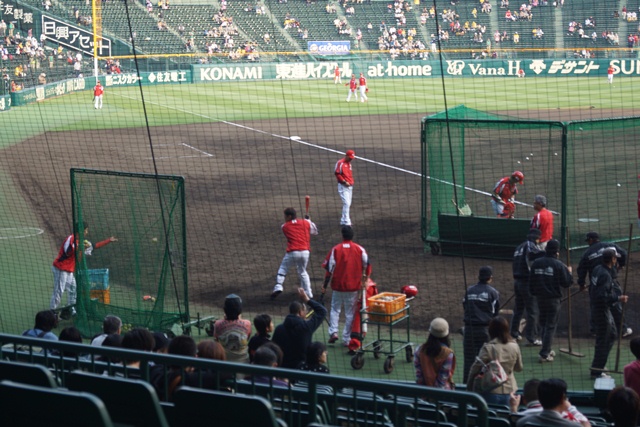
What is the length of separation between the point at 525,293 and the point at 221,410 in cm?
671

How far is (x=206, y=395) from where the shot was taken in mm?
4449

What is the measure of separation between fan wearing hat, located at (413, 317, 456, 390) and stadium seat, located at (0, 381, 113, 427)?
371 centimetres

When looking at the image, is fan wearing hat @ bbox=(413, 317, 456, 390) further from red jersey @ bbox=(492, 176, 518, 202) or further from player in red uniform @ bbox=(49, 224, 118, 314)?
red jersey @ bbox=(492, 176, 518, 202)

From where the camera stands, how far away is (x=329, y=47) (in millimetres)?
51469

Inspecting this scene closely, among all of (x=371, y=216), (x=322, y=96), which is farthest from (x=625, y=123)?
(x=322, y=96)

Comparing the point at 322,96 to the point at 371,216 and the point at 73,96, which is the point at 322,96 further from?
the point at 371,216

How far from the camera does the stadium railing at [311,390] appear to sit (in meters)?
4.78

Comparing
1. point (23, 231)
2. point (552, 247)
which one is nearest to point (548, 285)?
Answer: point (552, 247)

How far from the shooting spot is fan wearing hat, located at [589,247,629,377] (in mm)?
9312

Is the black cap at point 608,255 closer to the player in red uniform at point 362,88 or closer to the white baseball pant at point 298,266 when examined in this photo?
the white baseball pant at point 298,266

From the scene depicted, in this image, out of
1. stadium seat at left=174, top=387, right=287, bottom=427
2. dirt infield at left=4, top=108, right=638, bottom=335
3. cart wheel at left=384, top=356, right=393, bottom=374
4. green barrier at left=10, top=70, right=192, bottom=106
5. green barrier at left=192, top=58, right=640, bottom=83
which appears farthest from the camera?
green barrier at left=192, top=58, right=640, bottom=83

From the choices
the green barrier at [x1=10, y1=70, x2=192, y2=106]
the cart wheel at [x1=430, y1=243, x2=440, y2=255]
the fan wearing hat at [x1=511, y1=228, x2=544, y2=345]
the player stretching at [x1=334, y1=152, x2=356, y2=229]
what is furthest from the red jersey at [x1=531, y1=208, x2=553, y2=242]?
the green barrier at [x1=10, y1=70, x2=192, y2=106]

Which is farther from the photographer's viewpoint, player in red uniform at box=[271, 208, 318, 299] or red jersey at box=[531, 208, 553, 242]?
player in red uniform at box=[271, 208, 318, 299]

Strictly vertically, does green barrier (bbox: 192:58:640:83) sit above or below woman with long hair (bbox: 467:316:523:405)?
above
